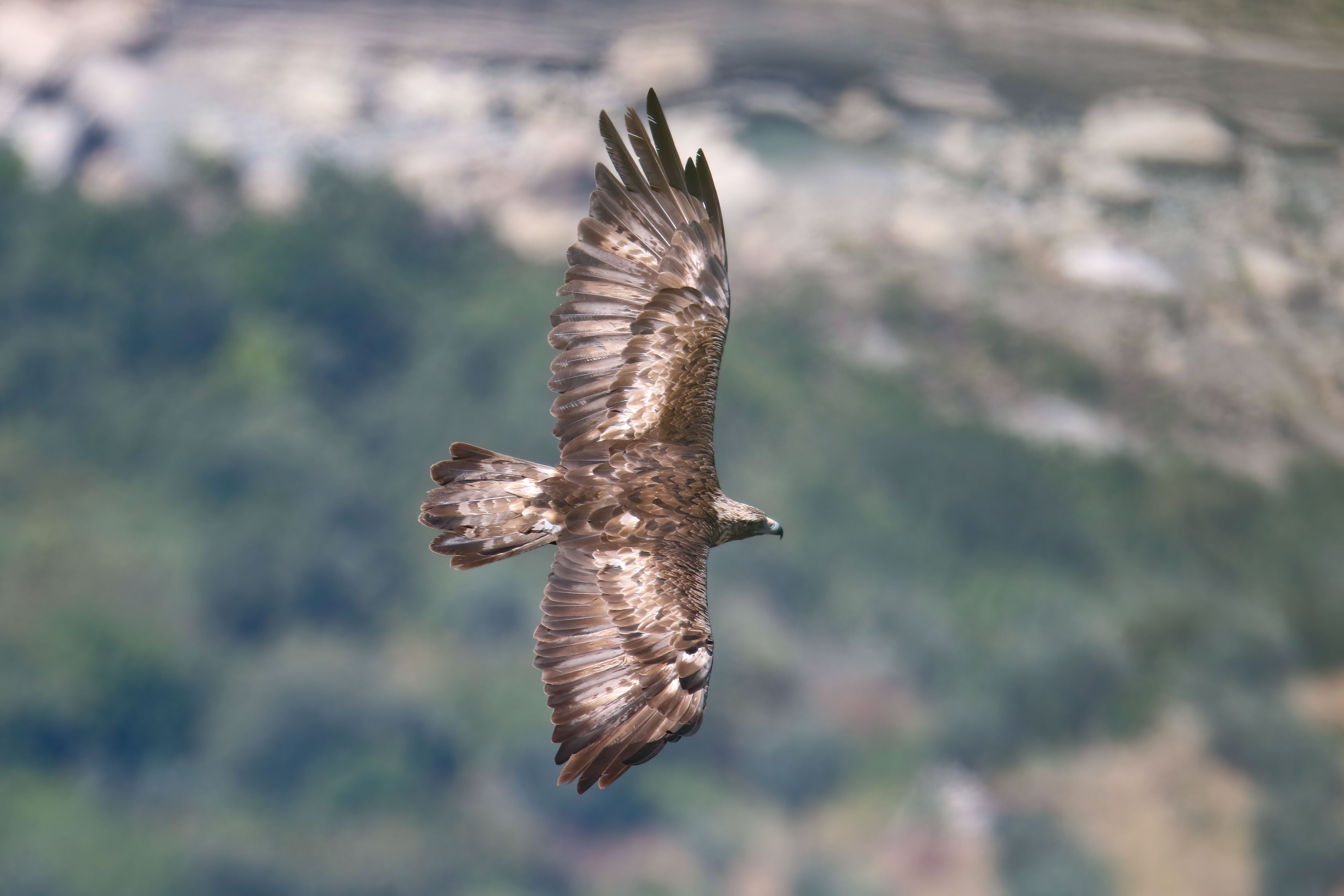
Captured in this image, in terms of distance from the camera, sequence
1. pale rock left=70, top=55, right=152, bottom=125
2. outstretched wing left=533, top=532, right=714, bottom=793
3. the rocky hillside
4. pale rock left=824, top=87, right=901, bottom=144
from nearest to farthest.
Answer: outstretched wing left=533, top=532, right=714, bottom=793, the rocky hillside, pale rock left=824, top=87, right=901, bottom=144, pale rock left=70, top=55, right=152, bottom=125

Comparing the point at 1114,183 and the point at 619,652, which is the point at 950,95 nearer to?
the point at 1114,183

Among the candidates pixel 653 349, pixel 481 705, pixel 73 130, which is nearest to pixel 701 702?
pixel 653 349

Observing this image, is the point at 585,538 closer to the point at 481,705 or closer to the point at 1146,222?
the point at 1146,222

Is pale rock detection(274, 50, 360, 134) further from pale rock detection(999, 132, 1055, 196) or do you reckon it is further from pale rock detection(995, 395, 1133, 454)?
pale rock detection(995, 395, 1133, 454)

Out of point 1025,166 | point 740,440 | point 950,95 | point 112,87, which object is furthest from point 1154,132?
point 112,87

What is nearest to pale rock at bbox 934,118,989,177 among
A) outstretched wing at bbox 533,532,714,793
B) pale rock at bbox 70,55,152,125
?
pale rock at bbox 70,55,152,125

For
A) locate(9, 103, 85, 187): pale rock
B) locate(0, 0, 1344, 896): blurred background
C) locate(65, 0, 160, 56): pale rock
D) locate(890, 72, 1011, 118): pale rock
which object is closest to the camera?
locate(0, 0, 1344, 896): blurred background
